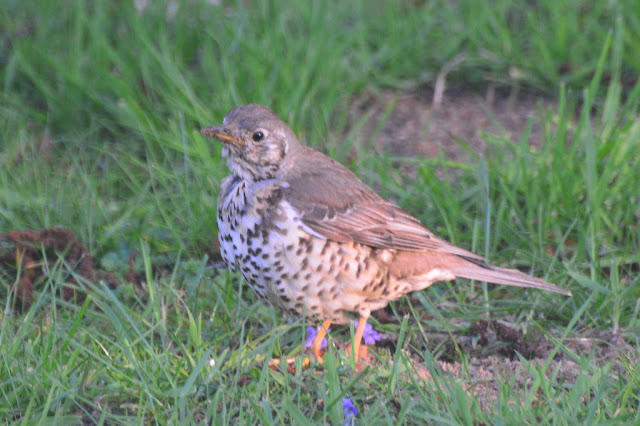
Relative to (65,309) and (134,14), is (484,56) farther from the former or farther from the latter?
(65,309)

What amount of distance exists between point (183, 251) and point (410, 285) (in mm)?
1308

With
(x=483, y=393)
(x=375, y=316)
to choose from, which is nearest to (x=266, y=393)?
(x=483, y=393)

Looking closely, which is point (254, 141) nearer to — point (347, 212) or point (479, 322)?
point (347, 212)

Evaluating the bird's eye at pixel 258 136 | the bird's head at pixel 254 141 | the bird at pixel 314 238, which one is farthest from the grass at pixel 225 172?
the bird's eye at pixel 258 136

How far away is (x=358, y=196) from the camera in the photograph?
14.3 feet

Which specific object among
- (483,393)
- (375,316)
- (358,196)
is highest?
(358,196)

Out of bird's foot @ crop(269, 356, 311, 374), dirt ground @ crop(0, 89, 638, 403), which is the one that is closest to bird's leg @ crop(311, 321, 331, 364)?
bird's foot @ crop(269, 356, 311, 374)

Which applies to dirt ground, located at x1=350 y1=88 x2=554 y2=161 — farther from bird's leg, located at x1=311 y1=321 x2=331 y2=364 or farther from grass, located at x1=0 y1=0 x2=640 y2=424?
bird's leg, located at x1=311 y1=321 x2=331 y2=364

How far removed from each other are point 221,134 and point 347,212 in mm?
680

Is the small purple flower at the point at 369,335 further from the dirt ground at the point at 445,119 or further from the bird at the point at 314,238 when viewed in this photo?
the dirt ground at the point at 445,119

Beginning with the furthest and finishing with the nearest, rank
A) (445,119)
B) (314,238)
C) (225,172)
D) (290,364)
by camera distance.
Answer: (445,119) < (225,172) < (314,238) < (290,364)

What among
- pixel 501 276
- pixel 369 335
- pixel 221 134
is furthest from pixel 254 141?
pixel 501 276

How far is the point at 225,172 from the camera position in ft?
17.4

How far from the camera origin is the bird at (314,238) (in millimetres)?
3932
